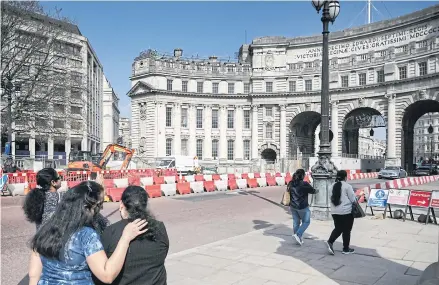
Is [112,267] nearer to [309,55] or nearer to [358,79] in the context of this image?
[358,79]

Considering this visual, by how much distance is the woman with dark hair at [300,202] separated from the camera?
29.9 feet

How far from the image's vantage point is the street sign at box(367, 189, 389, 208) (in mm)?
13895

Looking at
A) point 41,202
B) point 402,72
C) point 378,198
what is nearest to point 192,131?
point 402,72

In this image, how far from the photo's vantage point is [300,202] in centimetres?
912

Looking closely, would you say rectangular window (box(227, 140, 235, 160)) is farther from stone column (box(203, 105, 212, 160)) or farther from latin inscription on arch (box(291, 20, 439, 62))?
latin inscription on arch (box(291, 20, 439, 62))

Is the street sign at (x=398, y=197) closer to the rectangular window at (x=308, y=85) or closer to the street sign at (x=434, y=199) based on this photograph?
the street sign at (x=434, y=199)

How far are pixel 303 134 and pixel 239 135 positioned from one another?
9773 mm

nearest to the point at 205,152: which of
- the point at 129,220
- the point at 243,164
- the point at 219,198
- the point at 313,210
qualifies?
the point at 243,164

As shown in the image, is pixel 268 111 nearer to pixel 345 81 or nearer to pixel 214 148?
pixel 214 148

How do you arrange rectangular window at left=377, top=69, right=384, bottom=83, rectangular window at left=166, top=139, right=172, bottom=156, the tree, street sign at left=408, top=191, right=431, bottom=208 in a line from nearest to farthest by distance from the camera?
1. street sign at left=408, top=191, right=431, bottom=208
2. the tree
3. rectangular window at left=377, top=69, right=384, bottom=83
4. rectangular window at left=166, top=139, right=172, bottom=156

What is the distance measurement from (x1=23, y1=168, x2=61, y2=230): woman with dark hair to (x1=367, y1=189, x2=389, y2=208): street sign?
38.8ft

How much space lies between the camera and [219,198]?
21.0 meters

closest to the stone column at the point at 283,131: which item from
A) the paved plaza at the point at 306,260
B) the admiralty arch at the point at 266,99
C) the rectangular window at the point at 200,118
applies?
the admiralty arch at the point at 266,99

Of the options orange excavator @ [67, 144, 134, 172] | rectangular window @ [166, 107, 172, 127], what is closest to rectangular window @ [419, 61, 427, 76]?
rectangular window @ [166, 107, 172, 127]
